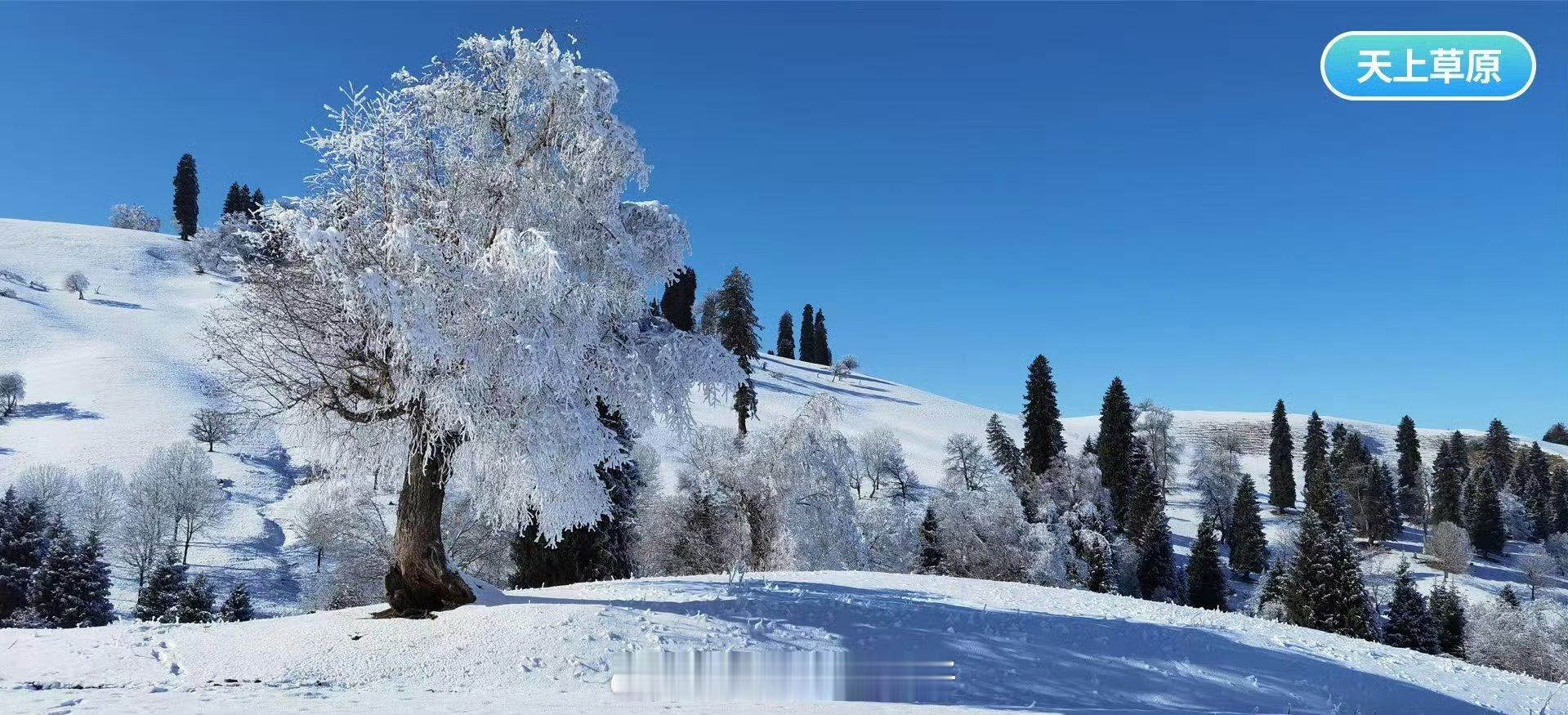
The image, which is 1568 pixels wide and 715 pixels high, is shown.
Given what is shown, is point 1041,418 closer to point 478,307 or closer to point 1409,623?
point 1409,623

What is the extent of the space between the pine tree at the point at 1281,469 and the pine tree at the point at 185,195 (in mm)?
149322

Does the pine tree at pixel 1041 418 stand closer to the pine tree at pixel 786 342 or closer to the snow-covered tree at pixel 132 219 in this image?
the pine tree at pixel 786 342

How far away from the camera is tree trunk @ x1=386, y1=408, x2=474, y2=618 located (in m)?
13.2

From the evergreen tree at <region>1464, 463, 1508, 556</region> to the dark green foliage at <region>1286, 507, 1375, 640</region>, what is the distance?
215 feet

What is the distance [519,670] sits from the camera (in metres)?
10.3

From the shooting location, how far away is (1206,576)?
191 feet

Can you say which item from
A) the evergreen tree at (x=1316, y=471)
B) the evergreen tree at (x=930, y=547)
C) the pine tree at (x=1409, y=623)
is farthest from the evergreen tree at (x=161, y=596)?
the evergreen tree at (x=1316, y=471)

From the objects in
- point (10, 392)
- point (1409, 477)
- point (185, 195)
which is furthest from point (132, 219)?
point (1409, 477)

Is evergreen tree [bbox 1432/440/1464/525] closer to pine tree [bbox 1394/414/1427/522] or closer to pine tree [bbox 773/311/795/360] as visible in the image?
pine tree [bbox 1394/414/1427/522]

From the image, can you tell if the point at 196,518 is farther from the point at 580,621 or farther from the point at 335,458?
the point at 580,621

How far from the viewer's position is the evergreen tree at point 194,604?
32781 millimetres

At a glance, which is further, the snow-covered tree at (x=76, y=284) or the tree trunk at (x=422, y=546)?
the snow-covered tree at (x=76, y=284)

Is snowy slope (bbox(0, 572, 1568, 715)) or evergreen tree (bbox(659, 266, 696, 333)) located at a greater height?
evergreen tree (bbox(659, 266, 696, 333))

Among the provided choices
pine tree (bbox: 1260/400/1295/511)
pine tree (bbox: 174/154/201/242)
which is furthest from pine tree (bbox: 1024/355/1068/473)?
pine tree (bbox: 174/154/201/242)
